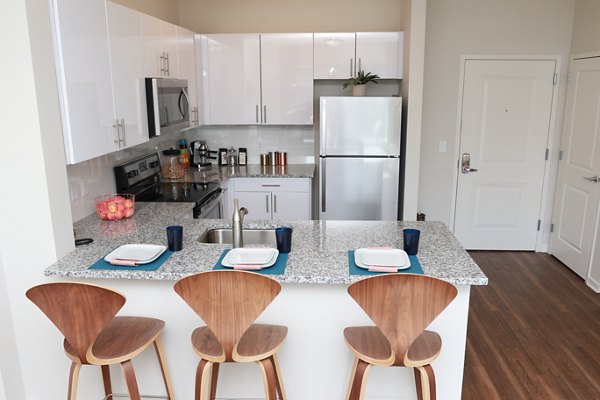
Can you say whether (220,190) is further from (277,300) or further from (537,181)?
(537,181)

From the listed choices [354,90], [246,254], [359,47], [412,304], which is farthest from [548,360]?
[359,47]

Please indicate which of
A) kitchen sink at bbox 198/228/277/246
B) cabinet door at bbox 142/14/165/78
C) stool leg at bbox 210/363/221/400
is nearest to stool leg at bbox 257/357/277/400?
stool leg at bbox 210/363/221/400

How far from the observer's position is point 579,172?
4.29 m

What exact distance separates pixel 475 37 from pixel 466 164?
1.21 meters

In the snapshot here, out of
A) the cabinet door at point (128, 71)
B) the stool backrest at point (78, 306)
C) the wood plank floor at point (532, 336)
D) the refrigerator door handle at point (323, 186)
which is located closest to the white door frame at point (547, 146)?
the wood plank floor at point (532, 336)

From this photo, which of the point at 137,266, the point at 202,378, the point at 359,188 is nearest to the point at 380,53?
the point at 359,188

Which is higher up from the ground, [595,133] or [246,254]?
[595,133]

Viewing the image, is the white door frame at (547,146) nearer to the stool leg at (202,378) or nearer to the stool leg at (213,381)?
the stool leg at (213,381)

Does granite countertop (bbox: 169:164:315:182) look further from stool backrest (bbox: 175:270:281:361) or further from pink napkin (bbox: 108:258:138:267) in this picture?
stool backrest (bbox: 175:270:281:361)

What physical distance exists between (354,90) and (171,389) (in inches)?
121

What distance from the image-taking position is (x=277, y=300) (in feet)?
7.41

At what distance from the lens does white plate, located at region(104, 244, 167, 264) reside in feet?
7.24

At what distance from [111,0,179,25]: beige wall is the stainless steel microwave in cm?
70

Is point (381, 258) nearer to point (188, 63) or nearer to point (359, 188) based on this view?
point (359, 188)
